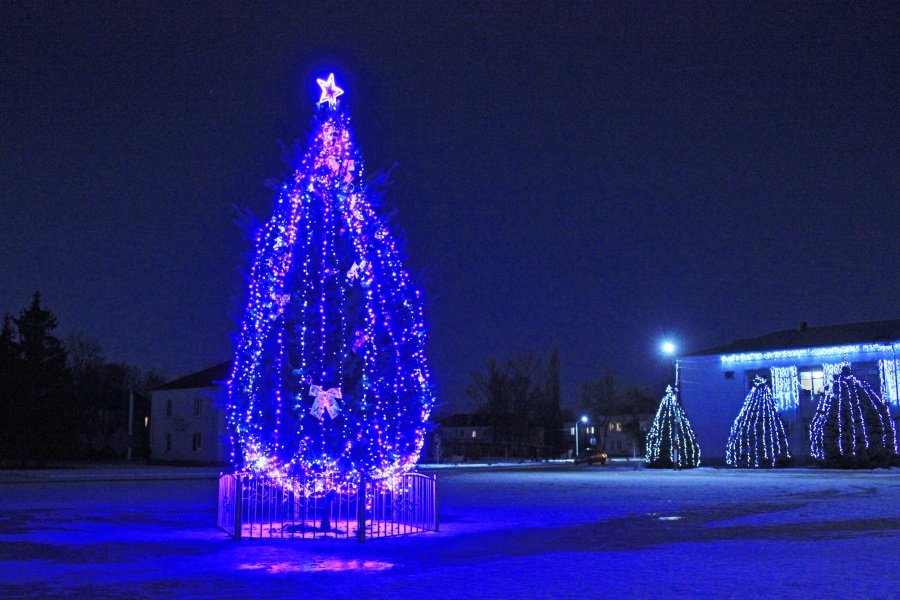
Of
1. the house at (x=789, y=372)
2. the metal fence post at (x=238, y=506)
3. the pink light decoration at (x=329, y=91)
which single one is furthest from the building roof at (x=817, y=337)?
the metal fence post at (x=238, y=506)

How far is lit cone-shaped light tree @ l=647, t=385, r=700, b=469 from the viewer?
4591cm

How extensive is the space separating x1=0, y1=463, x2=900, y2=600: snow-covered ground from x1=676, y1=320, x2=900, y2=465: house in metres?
25.4

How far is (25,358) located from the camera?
55750mm

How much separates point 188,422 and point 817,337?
126 feet

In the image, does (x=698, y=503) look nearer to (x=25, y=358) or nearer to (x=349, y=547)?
(x=349, y=547)

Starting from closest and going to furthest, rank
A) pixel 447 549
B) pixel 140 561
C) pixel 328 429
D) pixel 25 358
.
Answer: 1. pixel 140 561
2. pixel 447 549
3. pixel 328 429
4. pixel 25 358

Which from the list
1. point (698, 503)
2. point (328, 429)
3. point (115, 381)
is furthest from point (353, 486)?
point (115, 381)

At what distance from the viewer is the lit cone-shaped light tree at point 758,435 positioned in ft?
144

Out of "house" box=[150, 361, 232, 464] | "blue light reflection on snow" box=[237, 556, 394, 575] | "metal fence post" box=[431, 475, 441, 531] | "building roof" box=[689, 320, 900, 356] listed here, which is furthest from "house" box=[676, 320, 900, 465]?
"blue light reflection on snow" box=[237, 556, 394, 575]

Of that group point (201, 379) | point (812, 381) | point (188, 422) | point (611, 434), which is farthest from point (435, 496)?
point (611, 434)

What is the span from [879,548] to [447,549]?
589 centimetres

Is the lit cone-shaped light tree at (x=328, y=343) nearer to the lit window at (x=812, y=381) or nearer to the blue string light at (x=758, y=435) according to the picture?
the blue string light at (x=758, y=435)

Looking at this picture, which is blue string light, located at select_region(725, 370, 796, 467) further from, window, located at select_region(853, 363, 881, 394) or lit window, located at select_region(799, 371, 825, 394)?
window, located at select_region(853, 363, 881, 394)

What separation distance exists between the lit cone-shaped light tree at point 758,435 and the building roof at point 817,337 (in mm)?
3634
